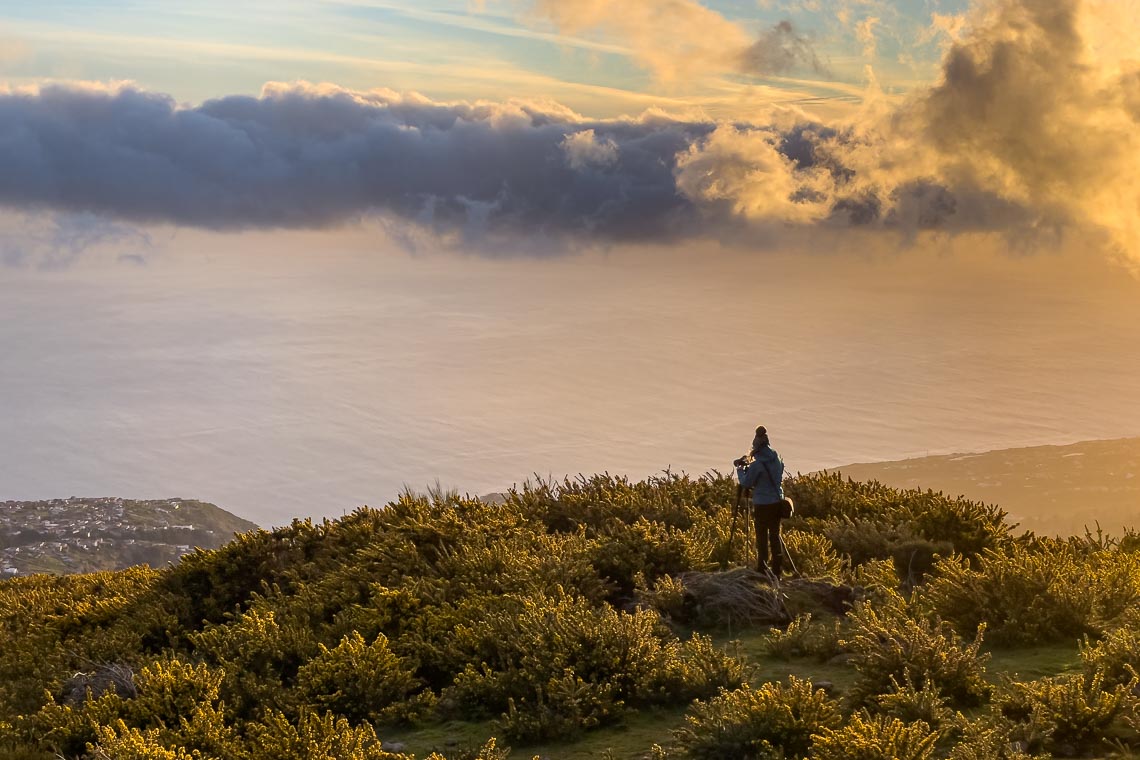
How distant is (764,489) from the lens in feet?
45.6

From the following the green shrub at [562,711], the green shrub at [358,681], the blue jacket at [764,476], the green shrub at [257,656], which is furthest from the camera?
the blue jacket at [764,476]

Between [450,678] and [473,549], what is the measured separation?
3788 mm

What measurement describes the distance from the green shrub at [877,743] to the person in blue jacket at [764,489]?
19.2 ft

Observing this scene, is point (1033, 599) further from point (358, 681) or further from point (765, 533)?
point (358, 681)

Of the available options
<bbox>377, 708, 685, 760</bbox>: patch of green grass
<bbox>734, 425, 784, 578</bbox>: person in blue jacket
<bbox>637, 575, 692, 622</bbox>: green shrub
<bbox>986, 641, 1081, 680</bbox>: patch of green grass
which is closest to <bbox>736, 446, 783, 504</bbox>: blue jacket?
<bbox>734, 425, 784, 578</bbox>: person in blue jacket

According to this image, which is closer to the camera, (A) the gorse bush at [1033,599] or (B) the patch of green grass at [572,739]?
(B) the patch of green grass at [572,739]

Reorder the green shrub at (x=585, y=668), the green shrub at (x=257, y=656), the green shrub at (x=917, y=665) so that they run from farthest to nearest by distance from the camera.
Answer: the green shrub at (x=257, y=656)
the green shrub at (x=585, y=668)
the green shrub at (x=917, y=665)

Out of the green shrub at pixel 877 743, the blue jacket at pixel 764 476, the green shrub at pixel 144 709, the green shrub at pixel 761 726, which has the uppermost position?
the blue jacket at pixel 764 476

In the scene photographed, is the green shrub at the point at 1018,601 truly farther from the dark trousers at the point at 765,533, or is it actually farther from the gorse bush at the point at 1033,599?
the dark trousers at the point at 765,533

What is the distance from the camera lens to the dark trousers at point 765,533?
13852 mm

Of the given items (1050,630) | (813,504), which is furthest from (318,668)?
(813,504)

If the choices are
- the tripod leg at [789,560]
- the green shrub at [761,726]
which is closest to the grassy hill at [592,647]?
the green shrub at [761,726]

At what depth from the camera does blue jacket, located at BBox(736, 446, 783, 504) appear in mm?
13750

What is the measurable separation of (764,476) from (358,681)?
574 cm
